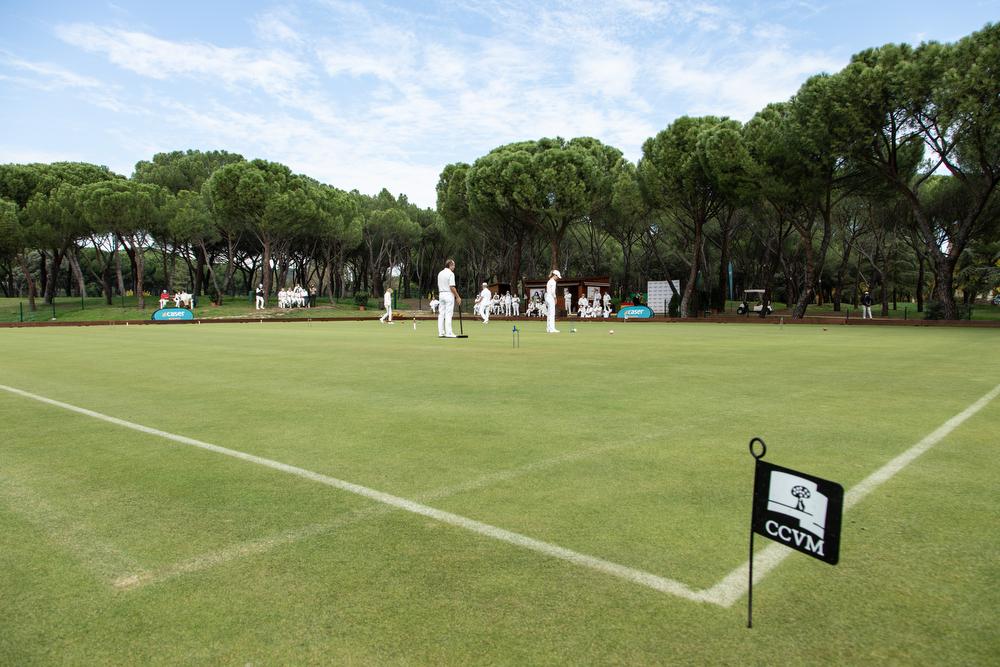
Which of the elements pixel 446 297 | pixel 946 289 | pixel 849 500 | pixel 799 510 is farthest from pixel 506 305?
pixel 799 510

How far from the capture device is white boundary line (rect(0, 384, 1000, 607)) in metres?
2.76

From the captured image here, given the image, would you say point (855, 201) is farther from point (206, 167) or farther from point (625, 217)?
point (206, 167)

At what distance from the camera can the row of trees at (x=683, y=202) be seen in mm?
27938

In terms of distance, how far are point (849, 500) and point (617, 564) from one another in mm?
1844

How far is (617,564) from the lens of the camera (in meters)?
3.01

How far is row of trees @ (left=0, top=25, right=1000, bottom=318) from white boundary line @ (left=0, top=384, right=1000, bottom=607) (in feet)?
88.6

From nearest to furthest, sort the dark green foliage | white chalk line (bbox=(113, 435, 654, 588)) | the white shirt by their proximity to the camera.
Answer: white chalk line (bbox=(113, 435, 654, 588))
the white shirt
the dark green foliage

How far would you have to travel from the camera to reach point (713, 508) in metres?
3.77

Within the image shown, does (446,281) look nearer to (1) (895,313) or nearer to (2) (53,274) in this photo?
(1) (895,313)

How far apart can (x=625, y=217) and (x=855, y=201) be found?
15.6 meters

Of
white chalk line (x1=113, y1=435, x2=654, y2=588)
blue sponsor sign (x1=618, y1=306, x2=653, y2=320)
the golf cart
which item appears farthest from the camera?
the golf cart

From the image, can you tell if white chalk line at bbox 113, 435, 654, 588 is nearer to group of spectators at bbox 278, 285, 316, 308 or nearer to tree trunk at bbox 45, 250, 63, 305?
group of spectators at bbox 278, 285, 316, 308

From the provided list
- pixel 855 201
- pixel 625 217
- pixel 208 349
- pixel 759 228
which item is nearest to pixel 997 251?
pixel 855 201

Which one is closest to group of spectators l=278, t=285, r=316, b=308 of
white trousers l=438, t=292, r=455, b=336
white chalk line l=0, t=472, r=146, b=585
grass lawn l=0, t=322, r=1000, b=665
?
white trousers l=438, t=292, r=455, b=336
